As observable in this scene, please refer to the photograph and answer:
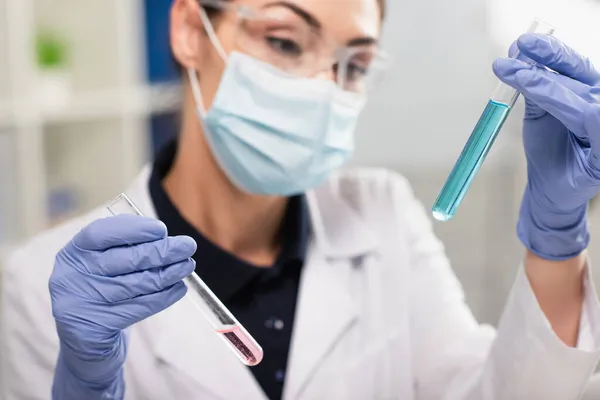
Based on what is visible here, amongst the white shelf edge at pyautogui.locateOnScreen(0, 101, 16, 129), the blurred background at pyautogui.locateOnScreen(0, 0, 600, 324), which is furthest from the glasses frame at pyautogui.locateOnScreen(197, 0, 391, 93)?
the white shelf edge at pyautogui.locateOnScreen(0, 101, 16, 129)

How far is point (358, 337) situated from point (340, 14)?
0.49 metres

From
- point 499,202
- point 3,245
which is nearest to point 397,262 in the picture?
point 3,245

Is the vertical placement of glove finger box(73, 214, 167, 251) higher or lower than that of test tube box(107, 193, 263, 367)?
higher

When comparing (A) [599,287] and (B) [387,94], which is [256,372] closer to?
(A) [599,287]

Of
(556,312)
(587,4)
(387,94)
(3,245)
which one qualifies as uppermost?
(587,4)

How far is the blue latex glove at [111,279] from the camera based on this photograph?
2.52 feet

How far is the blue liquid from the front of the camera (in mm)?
748

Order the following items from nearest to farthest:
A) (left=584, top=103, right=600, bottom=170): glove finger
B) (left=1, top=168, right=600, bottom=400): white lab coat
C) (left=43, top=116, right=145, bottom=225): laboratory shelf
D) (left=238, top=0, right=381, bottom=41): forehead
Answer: (left=584, top=103, right=600, bottom=170): glove finger < (left=1, top=168, right=600, bottom=400): white lab coat < (left=238, top=0, right=381, bottom=41): forehead < (left=43, top=116, right=145, bottom=225): laboratory shelf

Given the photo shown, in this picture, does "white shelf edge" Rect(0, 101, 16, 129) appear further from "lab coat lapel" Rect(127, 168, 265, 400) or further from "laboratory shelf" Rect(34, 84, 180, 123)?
"lab coat lapel" Rect(127, 168, 265, 400)

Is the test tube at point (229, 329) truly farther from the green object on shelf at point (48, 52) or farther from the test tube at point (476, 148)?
the green object on shelf at point (48, 52)

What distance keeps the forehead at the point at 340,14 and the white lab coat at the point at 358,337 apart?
331 millimetres

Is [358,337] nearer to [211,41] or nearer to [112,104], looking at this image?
[211,41]

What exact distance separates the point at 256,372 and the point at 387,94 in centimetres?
153

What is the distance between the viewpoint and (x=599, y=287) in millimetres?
911
